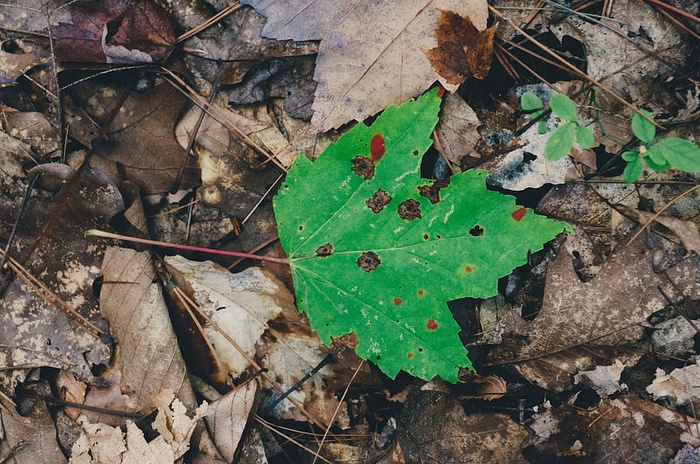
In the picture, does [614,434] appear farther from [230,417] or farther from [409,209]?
[230,417]

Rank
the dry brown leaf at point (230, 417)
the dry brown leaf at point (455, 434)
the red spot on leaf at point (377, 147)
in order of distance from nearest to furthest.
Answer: the red spot on leaf at point (377, 147)
the dry brown leaf at point (455, 434)
the dry brown leaf at point (230, 417)

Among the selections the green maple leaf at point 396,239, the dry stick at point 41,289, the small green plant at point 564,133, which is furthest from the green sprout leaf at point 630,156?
the dry stick at point 41,289

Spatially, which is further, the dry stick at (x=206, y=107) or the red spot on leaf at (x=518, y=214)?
the dry stick at (x=206, y=107)

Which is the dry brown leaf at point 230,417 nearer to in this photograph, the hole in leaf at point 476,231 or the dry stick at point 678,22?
the hole in leaf at point 476,231

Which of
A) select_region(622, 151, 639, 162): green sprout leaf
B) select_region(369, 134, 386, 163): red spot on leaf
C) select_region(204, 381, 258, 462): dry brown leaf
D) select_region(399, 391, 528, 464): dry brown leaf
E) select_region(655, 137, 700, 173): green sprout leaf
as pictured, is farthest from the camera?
select_region(204, 381, 258, 462): dry brown leaf

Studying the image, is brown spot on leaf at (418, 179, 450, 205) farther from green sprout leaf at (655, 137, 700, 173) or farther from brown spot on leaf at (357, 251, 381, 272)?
green sprout leaf at (655, 137, 700, 173)

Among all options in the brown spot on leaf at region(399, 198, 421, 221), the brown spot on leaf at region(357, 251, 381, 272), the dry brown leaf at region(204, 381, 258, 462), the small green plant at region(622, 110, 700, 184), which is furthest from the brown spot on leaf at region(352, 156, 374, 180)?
the dry brown leaf at region(204, 381, 258, 462)

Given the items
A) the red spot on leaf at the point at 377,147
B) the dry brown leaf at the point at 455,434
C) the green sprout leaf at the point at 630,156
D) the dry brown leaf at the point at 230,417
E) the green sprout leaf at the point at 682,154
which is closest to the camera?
the green sprout leaf at the point at 682,154

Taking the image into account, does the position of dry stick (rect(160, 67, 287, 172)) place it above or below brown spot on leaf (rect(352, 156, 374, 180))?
above
